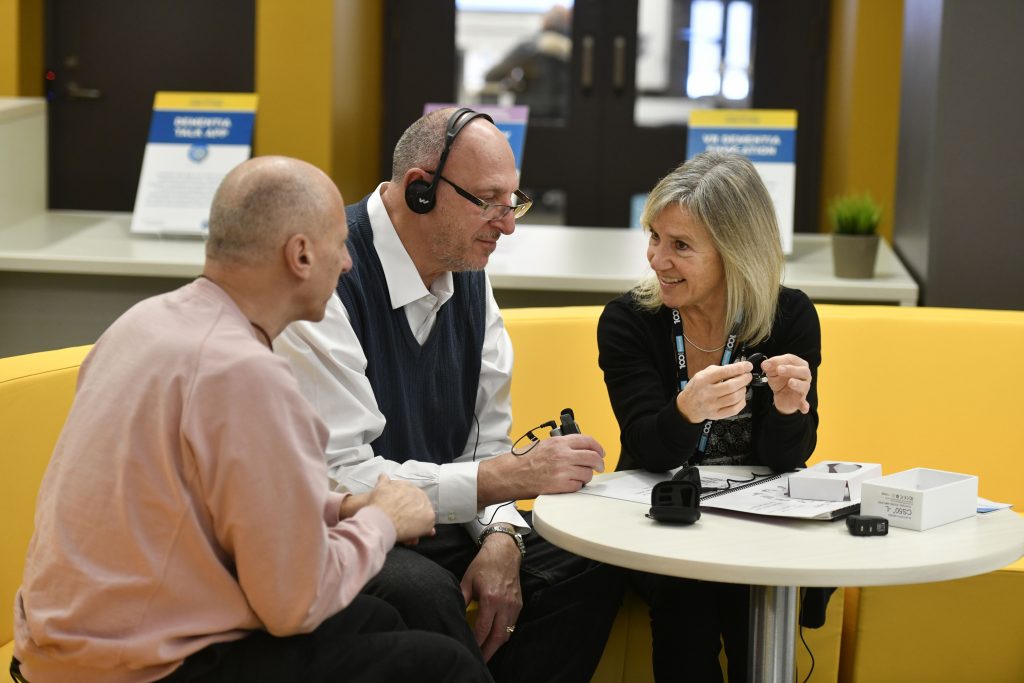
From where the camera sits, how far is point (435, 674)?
180 centimetres

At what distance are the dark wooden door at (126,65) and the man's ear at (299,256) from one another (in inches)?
225

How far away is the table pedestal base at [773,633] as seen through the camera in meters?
2.14

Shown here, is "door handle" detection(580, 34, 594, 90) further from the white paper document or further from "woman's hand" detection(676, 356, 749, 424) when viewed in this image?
"woman's hand" detection(676, 356, 749, 424)

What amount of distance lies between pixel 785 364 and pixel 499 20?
5503 mm

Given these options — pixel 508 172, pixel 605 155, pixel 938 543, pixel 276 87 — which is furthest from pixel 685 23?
pixel 938 543

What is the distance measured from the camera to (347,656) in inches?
68.5

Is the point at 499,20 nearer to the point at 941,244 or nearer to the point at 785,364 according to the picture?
the point at 941,244

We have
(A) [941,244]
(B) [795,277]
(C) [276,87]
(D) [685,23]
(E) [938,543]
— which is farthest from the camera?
(D) [685,23]

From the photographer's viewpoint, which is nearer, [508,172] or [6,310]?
[508,172]

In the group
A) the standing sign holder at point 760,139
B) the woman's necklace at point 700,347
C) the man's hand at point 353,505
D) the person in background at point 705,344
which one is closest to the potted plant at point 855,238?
the standing sign holder at point 760,139

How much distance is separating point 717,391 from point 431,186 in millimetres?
721

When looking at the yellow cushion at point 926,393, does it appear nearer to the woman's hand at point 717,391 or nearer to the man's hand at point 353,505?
the woman's hand at point 717,391

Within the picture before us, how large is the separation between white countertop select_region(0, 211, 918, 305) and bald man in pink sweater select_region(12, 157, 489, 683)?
2445mm

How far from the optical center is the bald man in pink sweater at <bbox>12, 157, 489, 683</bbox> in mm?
1541
